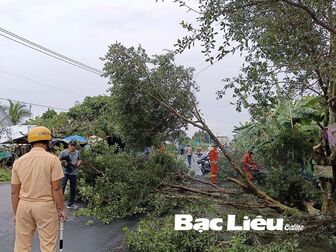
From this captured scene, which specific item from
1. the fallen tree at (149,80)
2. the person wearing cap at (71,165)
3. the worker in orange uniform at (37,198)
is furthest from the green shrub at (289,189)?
the worker in orange uniform at (37,198)

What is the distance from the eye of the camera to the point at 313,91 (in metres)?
5.81

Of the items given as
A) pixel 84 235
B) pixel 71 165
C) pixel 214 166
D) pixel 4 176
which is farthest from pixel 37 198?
pixel 4 176

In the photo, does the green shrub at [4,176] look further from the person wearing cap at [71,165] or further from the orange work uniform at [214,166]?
the orange work uniform at [214,166]

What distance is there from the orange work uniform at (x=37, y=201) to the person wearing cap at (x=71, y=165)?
4.72 metres

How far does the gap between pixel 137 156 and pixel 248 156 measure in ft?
12.4

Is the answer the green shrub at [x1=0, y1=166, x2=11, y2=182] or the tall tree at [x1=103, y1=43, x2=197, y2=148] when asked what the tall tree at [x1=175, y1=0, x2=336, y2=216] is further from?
the green shrub at [x1=0, y1=166, x2=11, y2=182]

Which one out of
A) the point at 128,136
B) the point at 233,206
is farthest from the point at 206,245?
the point at 128,136

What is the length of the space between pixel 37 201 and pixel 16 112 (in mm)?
30314

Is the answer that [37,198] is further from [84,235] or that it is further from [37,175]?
[84,235]

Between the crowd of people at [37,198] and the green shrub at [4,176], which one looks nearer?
the crowd of people at [37,198]

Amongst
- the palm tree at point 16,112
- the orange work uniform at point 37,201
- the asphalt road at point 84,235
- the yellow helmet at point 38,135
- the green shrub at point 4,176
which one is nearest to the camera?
the orange work uniform at point 37,201

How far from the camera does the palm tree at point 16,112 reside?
32.0 m

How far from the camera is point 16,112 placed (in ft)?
106

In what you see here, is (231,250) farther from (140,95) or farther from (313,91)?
(140,95)
